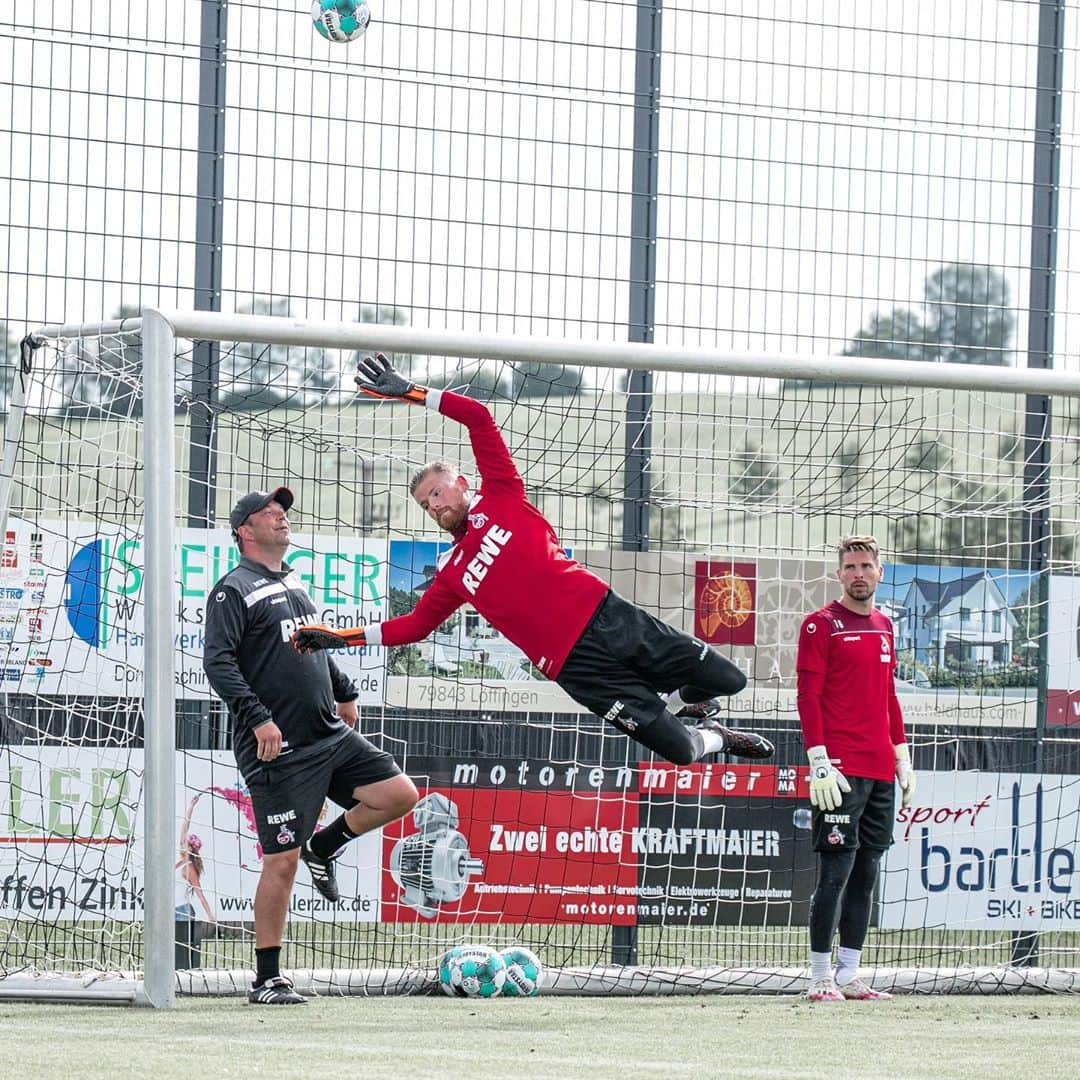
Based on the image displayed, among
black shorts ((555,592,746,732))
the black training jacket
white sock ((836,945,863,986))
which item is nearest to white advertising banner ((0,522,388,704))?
the black training jacket

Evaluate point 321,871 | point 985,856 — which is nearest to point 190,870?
point 321,871

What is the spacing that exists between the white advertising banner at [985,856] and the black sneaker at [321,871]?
286 centimetres

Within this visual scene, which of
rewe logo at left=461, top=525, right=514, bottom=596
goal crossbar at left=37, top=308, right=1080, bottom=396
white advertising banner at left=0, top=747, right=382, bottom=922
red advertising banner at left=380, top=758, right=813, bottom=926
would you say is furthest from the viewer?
red advertising banner at left=380, top=758, right=813, bottom=926

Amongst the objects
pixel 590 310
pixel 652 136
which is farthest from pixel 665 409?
pixel 652 136

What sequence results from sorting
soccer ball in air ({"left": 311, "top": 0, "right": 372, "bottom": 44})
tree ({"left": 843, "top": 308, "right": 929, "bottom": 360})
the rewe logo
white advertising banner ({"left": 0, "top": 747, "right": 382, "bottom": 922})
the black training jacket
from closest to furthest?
the black training jacket < the rewe logo < white advertising banner ({"left": 0, "top": 747, "right": 382, "bottom": 922}) < soccer ball in air ({"left": 311, "top": 0, "right": 372, "bottom": 44}) < tree ({"left": 843, "top": 308, "right": 929, "bottom": 360})

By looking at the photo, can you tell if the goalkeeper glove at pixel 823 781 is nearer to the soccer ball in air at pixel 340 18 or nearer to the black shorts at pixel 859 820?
the black shorts at pixel 859 820

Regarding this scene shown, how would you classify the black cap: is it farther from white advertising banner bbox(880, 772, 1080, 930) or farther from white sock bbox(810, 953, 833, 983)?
white advertising banner bbox(880, 772, 1080, 930)

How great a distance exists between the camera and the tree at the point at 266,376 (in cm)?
817

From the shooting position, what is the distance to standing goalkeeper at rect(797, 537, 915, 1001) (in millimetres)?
7309

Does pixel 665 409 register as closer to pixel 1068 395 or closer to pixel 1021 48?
pixel 1068 395

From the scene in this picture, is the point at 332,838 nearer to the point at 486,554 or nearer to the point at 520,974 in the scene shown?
the point at 520,974

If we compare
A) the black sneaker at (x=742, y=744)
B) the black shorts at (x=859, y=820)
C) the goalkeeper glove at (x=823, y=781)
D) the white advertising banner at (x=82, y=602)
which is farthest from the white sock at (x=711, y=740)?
the white advertising banner at (x=82, y=602)

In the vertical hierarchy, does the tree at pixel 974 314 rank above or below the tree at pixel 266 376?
above

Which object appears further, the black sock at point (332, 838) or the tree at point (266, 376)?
the tree at point (266, 376)
